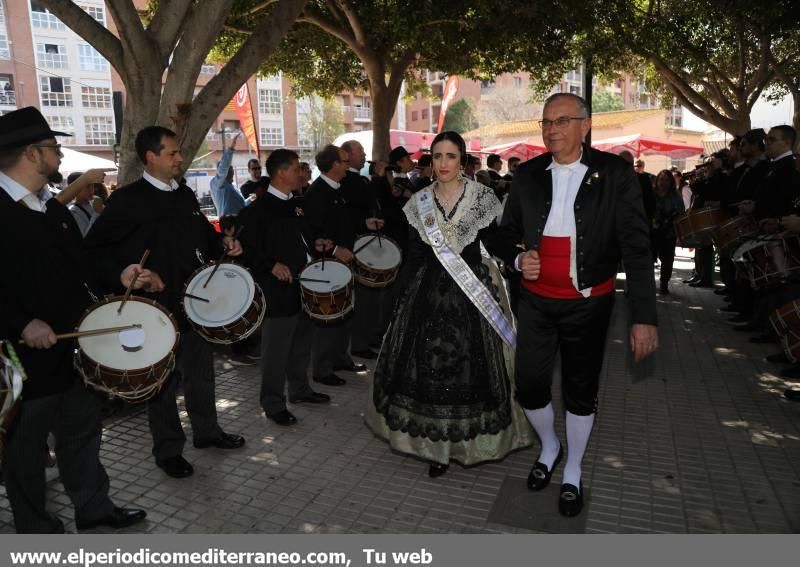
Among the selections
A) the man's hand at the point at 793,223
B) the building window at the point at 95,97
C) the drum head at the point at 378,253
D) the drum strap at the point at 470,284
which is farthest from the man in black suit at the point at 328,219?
the building window at the point at 95,97

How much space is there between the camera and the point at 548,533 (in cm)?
353

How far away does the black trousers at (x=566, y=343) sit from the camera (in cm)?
354

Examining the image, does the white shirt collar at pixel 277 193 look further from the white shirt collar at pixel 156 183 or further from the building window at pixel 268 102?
the building window at pixel 268 102

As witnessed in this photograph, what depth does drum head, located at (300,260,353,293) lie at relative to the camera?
5.10 meters

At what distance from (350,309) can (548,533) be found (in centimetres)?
251

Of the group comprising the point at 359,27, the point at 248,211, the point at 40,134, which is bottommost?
the point at 248,211

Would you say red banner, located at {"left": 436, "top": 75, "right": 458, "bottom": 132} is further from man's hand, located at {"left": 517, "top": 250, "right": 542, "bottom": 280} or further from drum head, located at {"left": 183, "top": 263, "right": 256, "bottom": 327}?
man's hand, located at {"left": 517, "top": 250, "right": 542, "bottom": 280}

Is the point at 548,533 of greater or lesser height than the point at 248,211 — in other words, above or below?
below

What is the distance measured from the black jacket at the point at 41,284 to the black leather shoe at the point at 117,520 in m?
0.84

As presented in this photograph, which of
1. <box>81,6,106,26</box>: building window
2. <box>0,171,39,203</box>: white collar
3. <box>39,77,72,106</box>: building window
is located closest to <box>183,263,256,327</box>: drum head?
<box>0,171,39,203</box>: white collar

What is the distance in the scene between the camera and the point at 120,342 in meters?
3.23

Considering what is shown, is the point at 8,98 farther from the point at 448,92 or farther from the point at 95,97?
the point at 448,92

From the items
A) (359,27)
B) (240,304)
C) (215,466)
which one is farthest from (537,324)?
(359,27)
